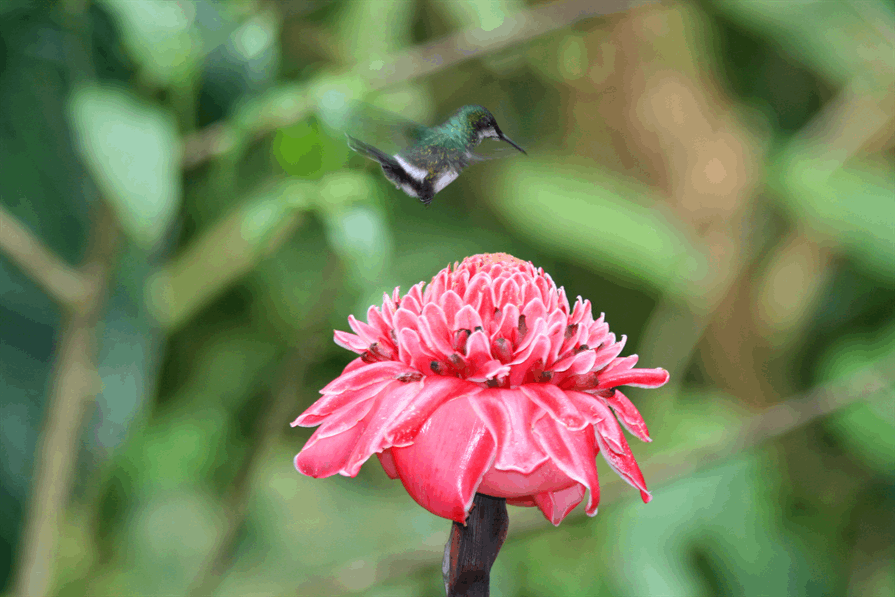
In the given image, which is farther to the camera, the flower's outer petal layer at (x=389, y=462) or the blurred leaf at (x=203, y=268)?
the blurred leaf at (x=203, y=268)

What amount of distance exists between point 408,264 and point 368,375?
980 millimetres

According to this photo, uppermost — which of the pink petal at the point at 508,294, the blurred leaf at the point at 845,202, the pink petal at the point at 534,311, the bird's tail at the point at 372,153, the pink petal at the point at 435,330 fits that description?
the blurred leaf at the point at 845,202

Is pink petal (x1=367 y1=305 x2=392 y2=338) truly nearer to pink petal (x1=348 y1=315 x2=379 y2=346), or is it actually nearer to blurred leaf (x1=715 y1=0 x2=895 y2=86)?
pink petal (x1=348 y1=315 x2=379 y2=346)

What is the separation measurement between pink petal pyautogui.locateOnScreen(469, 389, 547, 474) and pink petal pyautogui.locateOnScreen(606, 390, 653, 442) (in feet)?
0.16

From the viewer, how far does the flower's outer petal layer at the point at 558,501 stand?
36cm

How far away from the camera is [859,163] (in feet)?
4.30

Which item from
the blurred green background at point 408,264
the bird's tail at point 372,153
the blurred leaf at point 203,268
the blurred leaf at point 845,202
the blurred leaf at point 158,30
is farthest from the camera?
the blurred leaf at point 845,202

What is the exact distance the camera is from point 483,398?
1.10 feet

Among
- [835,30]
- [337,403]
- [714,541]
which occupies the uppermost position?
[835,30]

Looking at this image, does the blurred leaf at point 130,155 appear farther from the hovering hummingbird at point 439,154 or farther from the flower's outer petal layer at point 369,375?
the flower's outer petal layer at point 369,375

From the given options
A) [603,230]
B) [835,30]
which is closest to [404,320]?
Result: [603,230]

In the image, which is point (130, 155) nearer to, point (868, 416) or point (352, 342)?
point (352, 342)

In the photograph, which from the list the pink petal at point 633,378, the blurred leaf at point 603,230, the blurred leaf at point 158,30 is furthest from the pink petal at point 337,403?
the blurred leaf at point 603,230

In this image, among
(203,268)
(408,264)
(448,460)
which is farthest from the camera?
(408,264)
